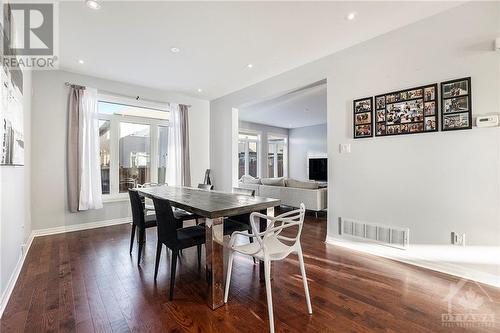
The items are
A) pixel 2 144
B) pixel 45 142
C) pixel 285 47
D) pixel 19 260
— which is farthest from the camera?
pixel 45 142

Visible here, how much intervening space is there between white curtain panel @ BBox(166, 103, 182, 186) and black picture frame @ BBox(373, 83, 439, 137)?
380cm

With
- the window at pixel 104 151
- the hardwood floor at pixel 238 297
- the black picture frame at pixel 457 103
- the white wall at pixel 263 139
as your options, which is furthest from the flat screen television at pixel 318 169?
the window at pixel 104 151

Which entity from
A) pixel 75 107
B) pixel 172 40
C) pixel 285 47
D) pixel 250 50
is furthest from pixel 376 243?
pixel 75 107

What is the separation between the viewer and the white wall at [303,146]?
8.69 meters

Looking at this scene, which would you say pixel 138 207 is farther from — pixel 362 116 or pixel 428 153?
pixel 428 153

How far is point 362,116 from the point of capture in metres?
3.06

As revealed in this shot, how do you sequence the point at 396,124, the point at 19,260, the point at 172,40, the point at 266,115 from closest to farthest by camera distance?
the point at 19,260 → the point at 396,124 → the point at 172,40 → the point at 266,115

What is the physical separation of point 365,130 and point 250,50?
1.88 metres

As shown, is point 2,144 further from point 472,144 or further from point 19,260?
point 472,144

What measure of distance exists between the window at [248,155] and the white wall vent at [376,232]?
19.0 ft

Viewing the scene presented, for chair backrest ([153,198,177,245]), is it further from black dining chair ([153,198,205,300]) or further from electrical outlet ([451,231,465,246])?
electrical outlet ([451,231,465,246])

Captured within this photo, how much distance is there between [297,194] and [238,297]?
319 cm

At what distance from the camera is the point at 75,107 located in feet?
12.9

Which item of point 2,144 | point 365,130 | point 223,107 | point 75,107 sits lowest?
point 2,144
